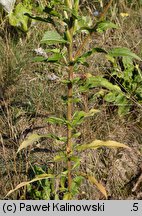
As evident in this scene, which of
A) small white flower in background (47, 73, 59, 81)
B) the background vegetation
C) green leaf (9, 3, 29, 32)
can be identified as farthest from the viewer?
green leaf (9, 3, 29, 32)

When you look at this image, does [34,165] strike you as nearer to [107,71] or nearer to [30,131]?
[30,131]

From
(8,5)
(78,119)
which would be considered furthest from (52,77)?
(78,119)

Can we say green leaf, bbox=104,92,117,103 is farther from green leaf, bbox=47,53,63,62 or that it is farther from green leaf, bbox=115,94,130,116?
green leaf, bbox=47,53,63,62

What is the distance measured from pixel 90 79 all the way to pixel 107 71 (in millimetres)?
975

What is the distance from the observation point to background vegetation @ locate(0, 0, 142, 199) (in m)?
1.84

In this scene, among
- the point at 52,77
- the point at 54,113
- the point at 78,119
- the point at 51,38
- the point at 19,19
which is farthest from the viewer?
the point at 19,19

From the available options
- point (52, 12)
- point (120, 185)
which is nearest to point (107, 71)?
point (120, 185)

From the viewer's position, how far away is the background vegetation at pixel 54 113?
1837 mm

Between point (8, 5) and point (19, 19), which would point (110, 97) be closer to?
point (19, 19)

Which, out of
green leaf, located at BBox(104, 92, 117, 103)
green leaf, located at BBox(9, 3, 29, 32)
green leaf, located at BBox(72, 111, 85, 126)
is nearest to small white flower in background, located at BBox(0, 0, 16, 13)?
green leaf, located at BBox(9, 3, 29, 32)

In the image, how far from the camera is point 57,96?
2.25 m

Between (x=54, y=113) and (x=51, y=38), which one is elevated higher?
(x=51, y=38)

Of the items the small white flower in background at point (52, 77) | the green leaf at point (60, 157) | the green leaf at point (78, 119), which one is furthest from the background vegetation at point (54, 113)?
the green leaf at point (78, 119)

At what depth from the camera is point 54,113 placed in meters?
2.14
